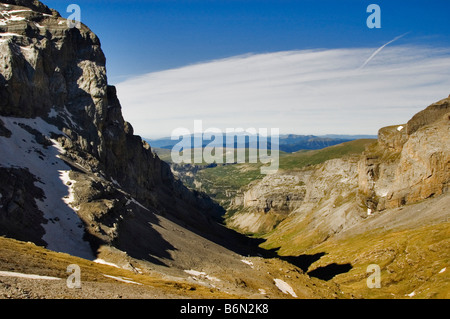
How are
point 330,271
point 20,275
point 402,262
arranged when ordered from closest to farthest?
point 20,275 < point 402,262 < point 330,271

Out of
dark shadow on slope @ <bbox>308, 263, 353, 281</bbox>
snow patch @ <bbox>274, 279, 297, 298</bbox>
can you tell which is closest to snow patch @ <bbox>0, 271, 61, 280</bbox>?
snow patch @ <bbox>274, 279, 297, 298</bbox>

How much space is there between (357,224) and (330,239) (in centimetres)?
1289

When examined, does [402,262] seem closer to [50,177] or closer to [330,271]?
[330,271]

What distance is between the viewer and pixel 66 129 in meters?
110

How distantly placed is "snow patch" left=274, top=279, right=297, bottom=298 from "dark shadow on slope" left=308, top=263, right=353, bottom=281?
83.4ft

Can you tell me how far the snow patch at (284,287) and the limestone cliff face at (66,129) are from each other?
31862mm

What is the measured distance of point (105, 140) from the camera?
131m

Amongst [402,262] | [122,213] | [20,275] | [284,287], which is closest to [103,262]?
[122,213]

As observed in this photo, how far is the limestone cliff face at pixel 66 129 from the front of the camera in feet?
254

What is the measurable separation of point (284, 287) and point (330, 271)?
33120mm

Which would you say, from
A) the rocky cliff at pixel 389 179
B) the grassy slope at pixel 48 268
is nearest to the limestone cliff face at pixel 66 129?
the grassy slope at pixel 48 268

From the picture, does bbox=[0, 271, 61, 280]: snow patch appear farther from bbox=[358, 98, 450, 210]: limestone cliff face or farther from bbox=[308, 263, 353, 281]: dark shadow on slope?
bbox=[358, 98, 450, 210]: limestone cliff face

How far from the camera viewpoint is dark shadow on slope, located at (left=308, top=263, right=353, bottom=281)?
10309 centimetres
